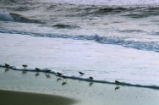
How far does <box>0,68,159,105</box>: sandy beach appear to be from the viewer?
6277mm

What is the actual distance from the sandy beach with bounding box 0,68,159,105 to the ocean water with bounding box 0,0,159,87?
434 millimetres

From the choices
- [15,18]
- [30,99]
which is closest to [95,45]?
[30,99]

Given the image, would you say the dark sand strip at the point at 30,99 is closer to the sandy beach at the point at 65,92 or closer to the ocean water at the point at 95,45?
the sandy beach at the point at 65,92

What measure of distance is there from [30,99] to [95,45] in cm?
500

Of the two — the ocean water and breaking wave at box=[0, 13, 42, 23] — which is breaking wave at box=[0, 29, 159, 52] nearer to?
the ocean water

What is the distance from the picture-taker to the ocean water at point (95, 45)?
8.17 meters

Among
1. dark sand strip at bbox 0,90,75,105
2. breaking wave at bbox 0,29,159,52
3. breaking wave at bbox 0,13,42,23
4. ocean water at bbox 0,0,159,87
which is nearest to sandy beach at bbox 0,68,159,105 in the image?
dark sand strip at bbox 0,90,75,105

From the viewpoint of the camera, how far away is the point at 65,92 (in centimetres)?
678

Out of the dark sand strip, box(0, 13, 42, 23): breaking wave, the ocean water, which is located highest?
box(0, 13, 42, 23): breaking wave

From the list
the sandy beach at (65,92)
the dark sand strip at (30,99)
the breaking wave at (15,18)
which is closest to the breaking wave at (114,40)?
the sandy beach at (65,92)

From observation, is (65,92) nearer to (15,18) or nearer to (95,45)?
(95,45)

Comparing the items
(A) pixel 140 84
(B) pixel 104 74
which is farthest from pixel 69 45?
(A) pixel 140 84

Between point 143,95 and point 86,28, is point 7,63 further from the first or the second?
point 86,28

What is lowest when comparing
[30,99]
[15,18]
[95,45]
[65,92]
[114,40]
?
[30,99]
